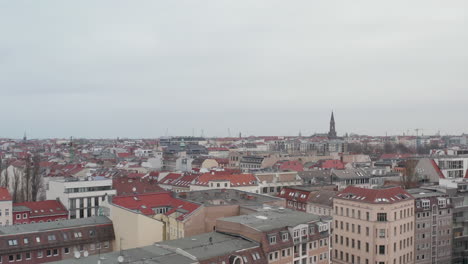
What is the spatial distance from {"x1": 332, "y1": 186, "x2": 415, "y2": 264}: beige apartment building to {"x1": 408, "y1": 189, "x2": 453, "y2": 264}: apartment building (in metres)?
1.72

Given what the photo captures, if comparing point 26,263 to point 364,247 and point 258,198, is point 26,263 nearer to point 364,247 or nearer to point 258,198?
point 258,198

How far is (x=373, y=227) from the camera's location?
55.0m

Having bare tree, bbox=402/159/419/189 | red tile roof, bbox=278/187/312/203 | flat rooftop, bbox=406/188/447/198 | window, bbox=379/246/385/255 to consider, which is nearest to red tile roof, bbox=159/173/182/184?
red tile roof, bbox=278/187/312/203

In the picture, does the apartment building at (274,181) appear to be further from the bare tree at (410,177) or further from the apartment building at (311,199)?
the bare tree at (410,177)

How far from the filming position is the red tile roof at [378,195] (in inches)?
2185

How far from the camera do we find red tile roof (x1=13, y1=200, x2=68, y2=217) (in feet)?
222

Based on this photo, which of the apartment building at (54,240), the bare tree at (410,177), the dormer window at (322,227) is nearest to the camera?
the dormer window at (322,227)

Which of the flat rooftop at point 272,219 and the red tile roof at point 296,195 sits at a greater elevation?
the flat rooftop at point 272,219

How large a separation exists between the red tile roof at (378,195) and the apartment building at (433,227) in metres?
3.82

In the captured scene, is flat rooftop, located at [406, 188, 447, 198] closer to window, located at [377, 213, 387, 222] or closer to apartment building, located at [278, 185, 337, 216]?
window, located at [377, 213, 387, 222]

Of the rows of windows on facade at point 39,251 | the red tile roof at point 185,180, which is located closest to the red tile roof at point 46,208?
the rows of windows on facade at point 39,251

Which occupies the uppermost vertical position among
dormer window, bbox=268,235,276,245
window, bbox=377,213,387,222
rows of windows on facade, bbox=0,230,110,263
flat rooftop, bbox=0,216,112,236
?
dormer window, bbox=268,235,276,245

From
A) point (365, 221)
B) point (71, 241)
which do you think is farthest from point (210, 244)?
point (365, 221)

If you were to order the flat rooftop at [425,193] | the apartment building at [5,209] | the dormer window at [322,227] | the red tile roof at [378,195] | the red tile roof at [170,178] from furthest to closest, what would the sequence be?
1. the red tile roof at [170,178]
2. the apartment building at [5,209]
3. the flat rooftop at [425,193]
4. the red tile roof at [378,195]
5. the dormer window at [322,227]
